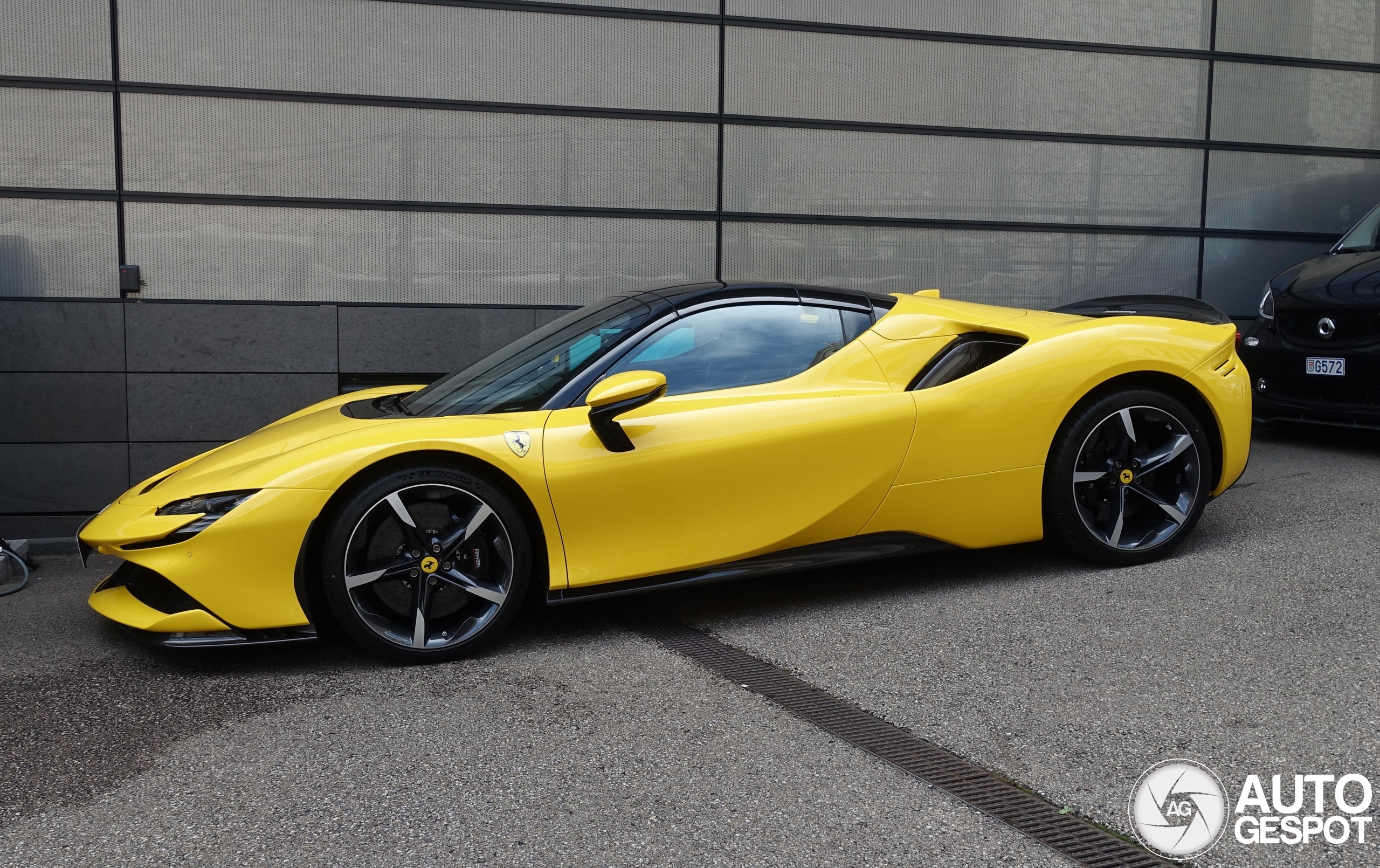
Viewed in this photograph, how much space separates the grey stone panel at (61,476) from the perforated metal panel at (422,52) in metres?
2.21

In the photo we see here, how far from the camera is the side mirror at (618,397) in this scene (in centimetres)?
338

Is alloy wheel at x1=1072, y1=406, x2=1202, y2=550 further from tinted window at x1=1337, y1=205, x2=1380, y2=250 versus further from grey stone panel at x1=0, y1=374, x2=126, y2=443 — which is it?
grey stone panel at x1=0, y1=374, x2=126, y2=443

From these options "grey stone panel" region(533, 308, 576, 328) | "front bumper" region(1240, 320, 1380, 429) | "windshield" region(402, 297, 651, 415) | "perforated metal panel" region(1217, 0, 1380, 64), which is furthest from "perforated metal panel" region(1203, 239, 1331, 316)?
"windshield" region(402, 297, 651, 415)

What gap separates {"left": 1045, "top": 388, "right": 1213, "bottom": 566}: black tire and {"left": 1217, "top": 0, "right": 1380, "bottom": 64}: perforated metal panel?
4730 millimetres

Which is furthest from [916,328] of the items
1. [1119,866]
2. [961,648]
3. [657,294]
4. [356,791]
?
[356,791]

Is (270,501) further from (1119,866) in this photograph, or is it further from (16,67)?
(16,67)

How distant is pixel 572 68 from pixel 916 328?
3.63m

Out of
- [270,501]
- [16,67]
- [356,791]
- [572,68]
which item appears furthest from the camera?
[572,68]

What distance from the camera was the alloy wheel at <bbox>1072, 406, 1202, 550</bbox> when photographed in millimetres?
4148

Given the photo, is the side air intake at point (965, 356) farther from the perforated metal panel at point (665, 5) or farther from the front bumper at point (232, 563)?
the perforated metal panel at point (665, 5)

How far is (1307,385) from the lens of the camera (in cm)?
630

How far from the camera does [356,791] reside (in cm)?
257
